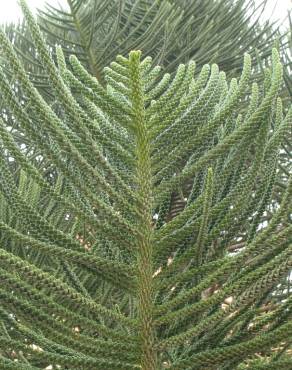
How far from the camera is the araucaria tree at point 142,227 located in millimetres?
1102

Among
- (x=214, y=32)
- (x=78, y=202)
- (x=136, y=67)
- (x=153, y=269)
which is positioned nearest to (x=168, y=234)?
(x=153, y=269)

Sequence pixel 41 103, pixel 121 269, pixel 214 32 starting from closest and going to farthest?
1. pixel 41 103
2. pixel 121 269
3. pixel 214 32

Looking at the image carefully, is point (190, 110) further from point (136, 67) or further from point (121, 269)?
point (121, 269)

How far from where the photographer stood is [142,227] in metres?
1.20

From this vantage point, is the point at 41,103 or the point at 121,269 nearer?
the point at 41,103

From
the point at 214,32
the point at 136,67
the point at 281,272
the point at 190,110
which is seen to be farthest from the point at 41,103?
the point at 214,32

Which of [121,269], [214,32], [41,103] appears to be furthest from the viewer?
[214,32]

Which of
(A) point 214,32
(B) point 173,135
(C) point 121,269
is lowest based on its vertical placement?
(C) point 121,269

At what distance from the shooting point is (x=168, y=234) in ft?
4.00

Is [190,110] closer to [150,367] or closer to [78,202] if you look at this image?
[78,202]

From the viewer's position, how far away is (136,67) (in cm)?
116

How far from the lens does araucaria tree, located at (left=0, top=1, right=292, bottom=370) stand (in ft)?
3.61

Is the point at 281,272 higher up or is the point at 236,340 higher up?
the point at 281,272

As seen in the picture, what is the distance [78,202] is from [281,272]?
1.26 ft
